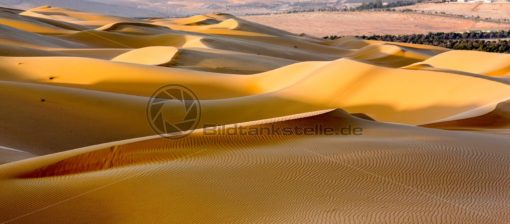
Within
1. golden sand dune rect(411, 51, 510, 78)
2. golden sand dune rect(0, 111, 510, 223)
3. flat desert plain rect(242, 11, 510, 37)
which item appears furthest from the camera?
flat desert plain rect(242, 11, 510, 37)

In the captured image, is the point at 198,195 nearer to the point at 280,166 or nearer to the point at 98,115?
the point at 280,166

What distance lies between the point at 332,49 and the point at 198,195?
3019 centimetres

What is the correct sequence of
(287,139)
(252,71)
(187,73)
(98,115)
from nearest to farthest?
(287,139) < (98,115) < (187,73) < (252,71)

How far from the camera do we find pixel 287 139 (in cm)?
621

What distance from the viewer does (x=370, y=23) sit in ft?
201

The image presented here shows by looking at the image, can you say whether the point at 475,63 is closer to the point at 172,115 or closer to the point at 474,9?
the point at 172,115

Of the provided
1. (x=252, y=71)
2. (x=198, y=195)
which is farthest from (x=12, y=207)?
(x=252, y=71)

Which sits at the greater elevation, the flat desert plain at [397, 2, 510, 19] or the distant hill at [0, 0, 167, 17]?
the flat desert plain at [397, 2, 510, 19]

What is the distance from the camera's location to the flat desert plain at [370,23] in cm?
5566

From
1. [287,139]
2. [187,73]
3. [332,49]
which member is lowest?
[332,49]

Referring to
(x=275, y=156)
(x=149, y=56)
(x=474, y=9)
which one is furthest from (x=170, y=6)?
(x=275, y=156)

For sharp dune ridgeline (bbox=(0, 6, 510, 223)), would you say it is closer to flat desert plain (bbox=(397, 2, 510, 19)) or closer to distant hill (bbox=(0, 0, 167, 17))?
flat desert plain (bbox=(397, 2, 510, 19))

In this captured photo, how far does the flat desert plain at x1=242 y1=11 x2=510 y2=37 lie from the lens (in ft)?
183

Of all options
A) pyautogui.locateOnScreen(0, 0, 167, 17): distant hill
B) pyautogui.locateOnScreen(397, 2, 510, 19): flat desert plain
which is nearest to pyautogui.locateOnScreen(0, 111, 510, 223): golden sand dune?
pyautogui.locateOnScreen(397, 2, 510, 19): flat desert plain
